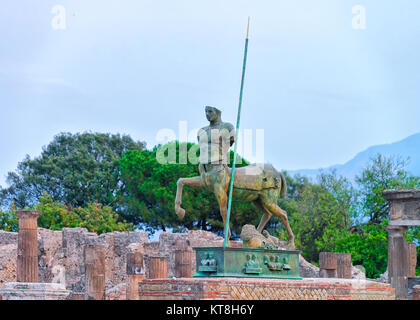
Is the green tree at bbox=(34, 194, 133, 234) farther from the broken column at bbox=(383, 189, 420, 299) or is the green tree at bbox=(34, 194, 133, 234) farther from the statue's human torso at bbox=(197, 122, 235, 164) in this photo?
the statue's human torso at bbox=(197, 122, 235, 164)

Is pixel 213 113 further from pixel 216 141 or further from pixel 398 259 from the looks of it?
pixel 398 259

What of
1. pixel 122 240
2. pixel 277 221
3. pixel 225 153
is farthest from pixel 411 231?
A: pixel 225 153

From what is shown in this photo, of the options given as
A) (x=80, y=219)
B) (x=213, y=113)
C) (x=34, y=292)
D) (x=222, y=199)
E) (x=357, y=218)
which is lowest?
(x=34, y=292)

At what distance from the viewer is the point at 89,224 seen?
43.3 meters

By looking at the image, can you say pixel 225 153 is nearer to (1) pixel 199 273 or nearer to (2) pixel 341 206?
(1) pixel 199 273

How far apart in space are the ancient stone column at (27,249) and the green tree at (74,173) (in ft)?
84.9

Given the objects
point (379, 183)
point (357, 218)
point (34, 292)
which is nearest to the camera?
point (34, 292)

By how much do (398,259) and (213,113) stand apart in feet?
39.2

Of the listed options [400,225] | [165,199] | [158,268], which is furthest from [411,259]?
[165,199]

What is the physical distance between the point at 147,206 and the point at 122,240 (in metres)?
14.8

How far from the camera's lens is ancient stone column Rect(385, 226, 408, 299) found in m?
25.5

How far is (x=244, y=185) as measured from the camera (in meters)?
16.2

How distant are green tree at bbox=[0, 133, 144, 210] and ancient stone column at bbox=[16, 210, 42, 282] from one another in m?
25.9

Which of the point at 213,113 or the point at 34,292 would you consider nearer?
the point at 213,113
